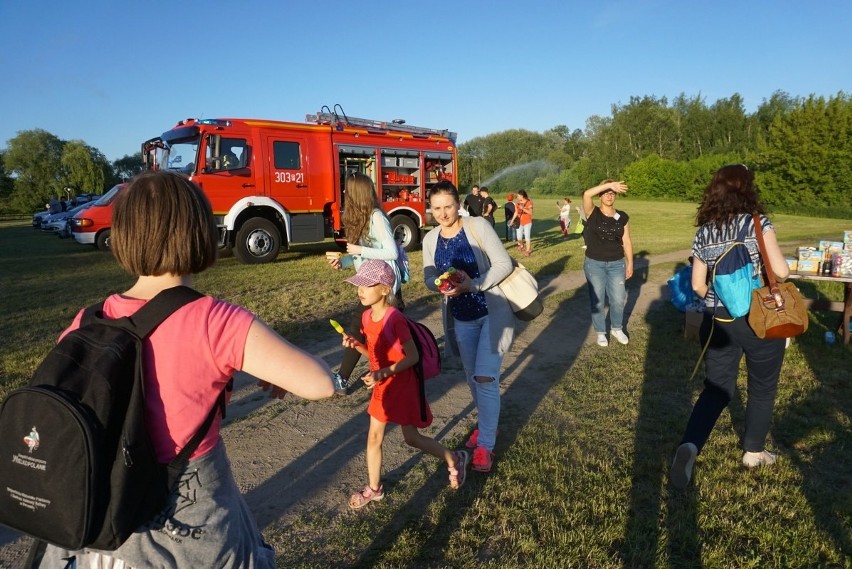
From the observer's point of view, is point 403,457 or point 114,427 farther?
point 403,457

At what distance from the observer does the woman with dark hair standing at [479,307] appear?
342 cm

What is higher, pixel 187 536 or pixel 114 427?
pixel 114 427

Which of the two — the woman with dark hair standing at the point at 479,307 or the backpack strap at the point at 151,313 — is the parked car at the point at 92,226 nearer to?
the woman with dark hair standing at the point at 479,307

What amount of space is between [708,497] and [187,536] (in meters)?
2.90

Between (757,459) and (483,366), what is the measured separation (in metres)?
1.81

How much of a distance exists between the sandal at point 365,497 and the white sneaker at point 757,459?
89.9 inches

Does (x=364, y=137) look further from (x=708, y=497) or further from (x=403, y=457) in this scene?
(x=708, y=497)

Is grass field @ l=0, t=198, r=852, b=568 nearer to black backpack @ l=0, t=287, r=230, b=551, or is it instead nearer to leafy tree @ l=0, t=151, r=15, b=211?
black backpack @ l=0, t=287, r=230, b=551

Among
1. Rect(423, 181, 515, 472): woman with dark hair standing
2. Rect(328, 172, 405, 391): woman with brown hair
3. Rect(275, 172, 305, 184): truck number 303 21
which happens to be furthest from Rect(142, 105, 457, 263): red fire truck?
Rect(423, 181, 515, 472): woman with dark hair standing

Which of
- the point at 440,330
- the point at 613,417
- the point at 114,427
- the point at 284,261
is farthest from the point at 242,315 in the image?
the point at 284,261

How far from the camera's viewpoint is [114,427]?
3.98 feet

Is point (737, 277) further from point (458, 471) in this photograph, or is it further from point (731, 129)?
point (731, 129)

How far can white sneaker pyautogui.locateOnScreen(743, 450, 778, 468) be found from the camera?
3.51 meters

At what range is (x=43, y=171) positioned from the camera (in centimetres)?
6003
